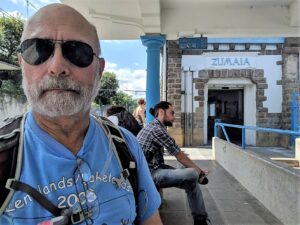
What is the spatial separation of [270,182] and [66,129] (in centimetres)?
380

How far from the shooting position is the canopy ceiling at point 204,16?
5.58 m

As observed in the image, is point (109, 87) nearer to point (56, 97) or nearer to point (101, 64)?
point (101, 64)

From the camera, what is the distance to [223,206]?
15.8 ft

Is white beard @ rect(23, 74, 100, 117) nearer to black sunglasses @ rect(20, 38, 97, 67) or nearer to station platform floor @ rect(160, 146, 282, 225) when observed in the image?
black sunglasses @ rect(20, 38, 97, 67)

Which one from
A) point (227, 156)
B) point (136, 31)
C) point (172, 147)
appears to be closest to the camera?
point (172, 147)

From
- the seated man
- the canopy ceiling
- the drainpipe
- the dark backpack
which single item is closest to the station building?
the drainpipe

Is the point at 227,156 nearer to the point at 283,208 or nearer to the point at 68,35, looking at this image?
the point at 283,208

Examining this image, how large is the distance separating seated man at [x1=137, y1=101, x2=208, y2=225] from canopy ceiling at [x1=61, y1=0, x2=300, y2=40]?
7.57 ft

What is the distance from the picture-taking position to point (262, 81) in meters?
12.6

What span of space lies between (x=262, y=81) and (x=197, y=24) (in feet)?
24.4

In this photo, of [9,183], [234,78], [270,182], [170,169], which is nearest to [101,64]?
[9,183]

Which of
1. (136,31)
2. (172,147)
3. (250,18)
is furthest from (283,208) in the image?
(136,31)

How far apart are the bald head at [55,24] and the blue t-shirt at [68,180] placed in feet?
1.03

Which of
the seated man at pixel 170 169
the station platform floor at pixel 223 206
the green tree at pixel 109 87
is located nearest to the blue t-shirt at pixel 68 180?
the seated man at pixel 170 169
